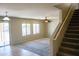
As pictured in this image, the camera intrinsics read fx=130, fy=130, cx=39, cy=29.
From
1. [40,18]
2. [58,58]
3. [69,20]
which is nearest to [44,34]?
[40,18]

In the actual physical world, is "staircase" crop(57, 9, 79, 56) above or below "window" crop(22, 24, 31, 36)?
below

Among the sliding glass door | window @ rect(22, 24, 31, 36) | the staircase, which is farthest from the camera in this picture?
the staircase

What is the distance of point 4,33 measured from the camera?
4.89ft

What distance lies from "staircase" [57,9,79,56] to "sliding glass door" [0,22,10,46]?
74 centimetres

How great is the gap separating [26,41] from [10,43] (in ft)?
0.80

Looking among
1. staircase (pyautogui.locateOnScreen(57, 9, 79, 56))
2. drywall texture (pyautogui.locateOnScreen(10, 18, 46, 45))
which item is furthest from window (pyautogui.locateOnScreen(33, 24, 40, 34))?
staircase (pyautogui.locateOnScreen(57, 9, 79, 56))

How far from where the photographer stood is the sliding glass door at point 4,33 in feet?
4.71

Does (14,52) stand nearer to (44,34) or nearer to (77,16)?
(44,34)

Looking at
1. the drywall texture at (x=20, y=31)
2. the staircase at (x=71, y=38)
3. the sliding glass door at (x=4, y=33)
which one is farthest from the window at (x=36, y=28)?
the staircase at (x=71, y=38)

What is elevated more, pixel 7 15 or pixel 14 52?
pixel 7 15

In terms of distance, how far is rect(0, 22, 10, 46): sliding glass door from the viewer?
1.43 metres

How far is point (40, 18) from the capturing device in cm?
160

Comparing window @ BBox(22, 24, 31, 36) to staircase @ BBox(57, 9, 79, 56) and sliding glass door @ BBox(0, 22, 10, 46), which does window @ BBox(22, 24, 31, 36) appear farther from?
staircase @ BBox(57, 9, 79, 56)

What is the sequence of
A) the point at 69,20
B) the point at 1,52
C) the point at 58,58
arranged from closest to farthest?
the point at 58,58 → the point at 1,52 → the point at 69,20
